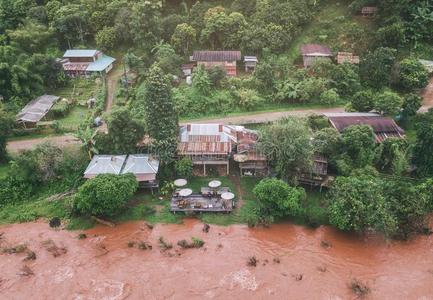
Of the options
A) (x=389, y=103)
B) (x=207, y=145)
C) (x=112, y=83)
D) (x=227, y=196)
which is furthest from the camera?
(x=112, y=83)

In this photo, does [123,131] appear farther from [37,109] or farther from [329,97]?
[329,97]

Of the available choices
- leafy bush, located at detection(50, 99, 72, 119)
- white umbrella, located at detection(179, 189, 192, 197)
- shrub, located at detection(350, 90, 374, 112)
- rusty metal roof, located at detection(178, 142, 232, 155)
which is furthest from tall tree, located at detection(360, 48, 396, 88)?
leafy bush, located at detection(50, 99, 72, 119)

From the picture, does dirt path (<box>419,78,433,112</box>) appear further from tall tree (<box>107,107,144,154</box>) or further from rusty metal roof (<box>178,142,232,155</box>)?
tall tree (<box>107,107,144,154</box>)

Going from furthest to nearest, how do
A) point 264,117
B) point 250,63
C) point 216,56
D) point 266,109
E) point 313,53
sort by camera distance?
1. point 250,63
2. point 313,53
3. point 216,56
4. point 266,109
5. point 264,117

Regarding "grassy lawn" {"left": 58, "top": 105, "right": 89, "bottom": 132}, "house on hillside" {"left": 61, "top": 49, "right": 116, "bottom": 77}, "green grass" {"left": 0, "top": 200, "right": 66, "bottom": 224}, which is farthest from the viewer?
"house on hillside" {"left": 61, "top": 49, "right": 116, "bottom": 77}

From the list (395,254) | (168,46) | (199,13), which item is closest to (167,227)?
(395,254)

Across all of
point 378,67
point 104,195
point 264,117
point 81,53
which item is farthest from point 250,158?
point 81,53
